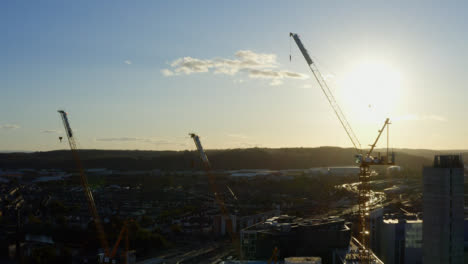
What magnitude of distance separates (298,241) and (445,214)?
6.11m

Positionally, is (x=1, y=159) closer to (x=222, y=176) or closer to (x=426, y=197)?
(x=222, y=176)

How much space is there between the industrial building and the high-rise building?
341cm

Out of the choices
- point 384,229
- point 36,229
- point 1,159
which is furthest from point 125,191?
point 1,159

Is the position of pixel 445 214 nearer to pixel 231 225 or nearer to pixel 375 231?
pixel 375 231

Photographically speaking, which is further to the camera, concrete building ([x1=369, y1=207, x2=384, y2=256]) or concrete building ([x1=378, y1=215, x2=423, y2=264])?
concrete building ([x1=369, y1=207, x2=384, y2=256])

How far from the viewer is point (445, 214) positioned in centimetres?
1800

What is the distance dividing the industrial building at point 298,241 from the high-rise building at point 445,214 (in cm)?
341

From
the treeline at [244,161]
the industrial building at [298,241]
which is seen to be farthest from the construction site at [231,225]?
the treeline at [244,161]

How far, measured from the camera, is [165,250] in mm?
24406

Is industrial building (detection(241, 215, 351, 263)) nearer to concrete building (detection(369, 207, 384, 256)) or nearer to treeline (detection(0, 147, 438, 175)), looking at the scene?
concrete building (detection(369, 207, 384, 256))

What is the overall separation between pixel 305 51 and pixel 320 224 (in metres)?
10.7

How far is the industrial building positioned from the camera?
18.0 metres

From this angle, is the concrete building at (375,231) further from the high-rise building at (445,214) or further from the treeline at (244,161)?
the treeline at (244,161)

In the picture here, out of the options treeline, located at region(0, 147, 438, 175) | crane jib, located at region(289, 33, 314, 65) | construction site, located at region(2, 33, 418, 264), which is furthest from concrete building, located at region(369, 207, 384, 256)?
treeline, located at region(0, 147, 438, 175)
